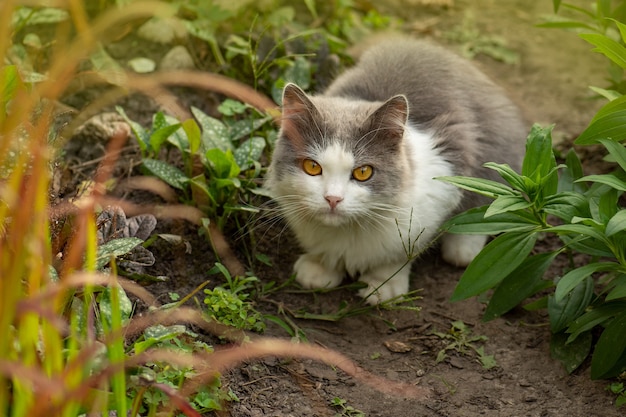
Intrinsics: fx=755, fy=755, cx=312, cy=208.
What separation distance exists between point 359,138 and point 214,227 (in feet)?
2.40

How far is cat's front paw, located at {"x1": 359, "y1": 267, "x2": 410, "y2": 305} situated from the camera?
120 inches

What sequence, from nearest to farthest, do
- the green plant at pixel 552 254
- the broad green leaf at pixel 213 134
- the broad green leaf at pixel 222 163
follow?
the green plant at pixel 552 254
the broad green leaf at pixel 222 163
the broad green leaf at pixel 213 134

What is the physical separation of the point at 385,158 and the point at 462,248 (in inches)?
24.2

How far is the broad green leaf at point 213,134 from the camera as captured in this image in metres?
3.23

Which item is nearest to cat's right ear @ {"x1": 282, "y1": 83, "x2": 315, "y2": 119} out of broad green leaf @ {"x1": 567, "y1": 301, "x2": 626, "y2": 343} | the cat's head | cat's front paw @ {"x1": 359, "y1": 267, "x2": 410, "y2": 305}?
the cat's head

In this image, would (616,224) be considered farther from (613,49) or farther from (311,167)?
(311,167)

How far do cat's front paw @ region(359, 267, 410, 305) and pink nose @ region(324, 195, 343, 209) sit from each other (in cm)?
47

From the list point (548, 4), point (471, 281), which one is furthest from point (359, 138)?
point (548, 4)

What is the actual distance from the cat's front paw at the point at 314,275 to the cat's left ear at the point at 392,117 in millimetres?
651

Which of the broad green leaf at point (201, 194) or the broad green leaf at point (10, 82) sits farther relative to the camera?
the broad green leaf at point (201, 194)

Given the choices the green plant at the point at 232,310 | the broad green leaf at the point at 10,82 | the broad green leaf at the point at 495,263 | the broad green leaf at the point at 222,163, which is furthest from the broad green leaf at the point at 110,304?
the broad green leaf at the point at 495,263

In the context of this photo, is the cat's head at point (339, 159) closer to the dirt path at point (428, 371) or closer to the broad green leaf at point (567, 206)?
the dirt path at point (428, 371)

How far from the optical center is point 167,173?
308 centimetres

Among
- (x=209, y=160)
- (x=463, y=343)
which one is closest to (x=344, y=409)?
(x=463, y=343)
